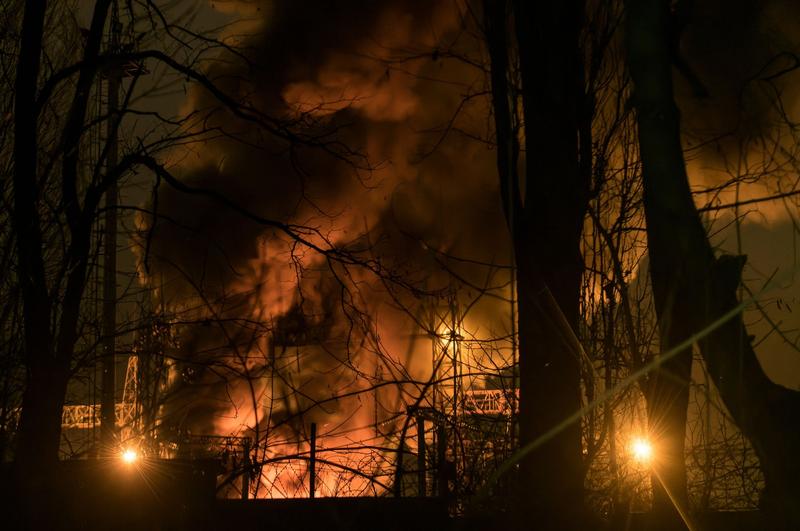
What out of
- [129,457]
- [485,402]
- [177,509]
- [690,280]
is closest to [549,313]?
[690,280]

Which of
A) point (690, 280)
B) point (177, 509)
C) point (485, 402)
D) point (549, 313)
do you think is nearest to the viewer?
point (690, 280)

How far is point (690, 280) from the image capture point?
2328 mm

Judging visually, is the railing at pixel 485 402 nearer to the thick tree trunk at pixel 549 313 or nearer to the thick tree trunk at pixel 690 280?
the thick tree trunk at pixel 549 313

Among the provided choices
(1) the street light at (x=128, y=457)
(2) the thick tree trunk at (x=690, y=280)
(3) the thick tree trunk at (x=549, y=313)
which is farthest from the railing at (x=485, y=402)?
(2) the thick tree trunk at (x=690, y=280)

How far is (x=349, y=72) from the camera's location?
664 inches

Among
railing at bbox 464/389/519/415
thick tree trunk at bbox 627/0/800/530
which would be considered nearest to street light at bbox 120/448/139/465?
railing at bbox 464/389/519/415

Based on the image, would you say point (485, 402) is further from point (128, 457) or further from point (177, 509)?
point (128, 457)

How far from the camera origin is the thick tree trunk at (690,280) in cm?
213

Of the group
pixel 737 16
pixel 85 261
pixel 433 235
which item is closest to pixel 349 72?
pixel 433 235

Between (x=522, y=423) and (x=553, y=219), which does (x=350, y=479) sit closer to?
(x=522, y=423)

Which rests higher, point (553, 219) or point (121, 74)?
point (121, 74)

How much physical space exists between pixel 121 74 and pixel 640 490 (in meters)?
3.66

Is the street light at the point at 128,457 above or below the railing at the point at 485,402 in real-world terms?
below

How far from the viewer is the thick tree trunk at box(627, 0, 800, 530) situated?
213cm
